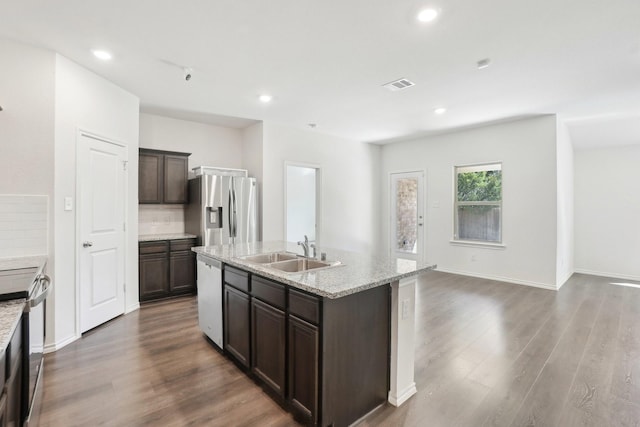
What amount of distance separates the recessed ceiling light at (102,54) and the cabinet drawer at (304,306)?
2.84 meters

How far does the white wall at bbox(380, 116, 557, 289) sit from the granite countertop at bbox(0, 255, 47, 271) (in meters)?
5.93

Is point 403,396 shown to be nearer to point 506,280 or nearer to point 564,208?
point 506,280

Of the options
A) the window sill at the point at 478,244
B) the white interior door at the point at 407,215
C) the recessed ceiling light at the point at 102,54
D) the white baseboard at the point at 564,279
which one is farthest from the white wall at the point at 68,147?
the white baseboard at the point at 564,279

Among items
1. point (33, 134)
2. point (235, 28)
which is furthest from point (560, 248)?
point (33, 134)

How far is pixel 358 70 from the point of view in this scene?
10.7 ft

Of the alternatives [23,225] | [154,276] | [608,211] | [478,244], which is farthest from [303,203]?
[608,211]

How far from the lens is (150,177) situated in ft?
14.4

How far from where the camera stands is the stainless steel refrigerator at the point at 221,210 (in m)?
4.52

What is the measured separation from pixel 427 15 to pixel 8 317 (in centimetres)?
302

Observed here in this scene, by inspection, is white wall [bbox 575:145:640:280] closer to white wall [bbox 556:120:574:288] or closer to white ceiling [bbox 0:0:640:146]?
white wall [bbox 556:120:574:288]

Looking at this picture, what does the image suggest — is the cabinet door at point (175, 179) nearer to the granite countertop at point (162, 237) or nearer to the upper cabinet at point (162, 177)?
the upper cabinet at point (162, 177)

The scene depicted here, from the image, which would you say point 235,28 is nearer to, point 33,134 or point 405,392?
point 33,134

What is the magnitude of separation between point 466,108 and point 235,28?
3447 millimetres

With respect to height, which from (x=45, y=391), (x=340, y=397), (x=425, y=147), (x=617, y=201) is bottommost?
(x=45, y=391)
